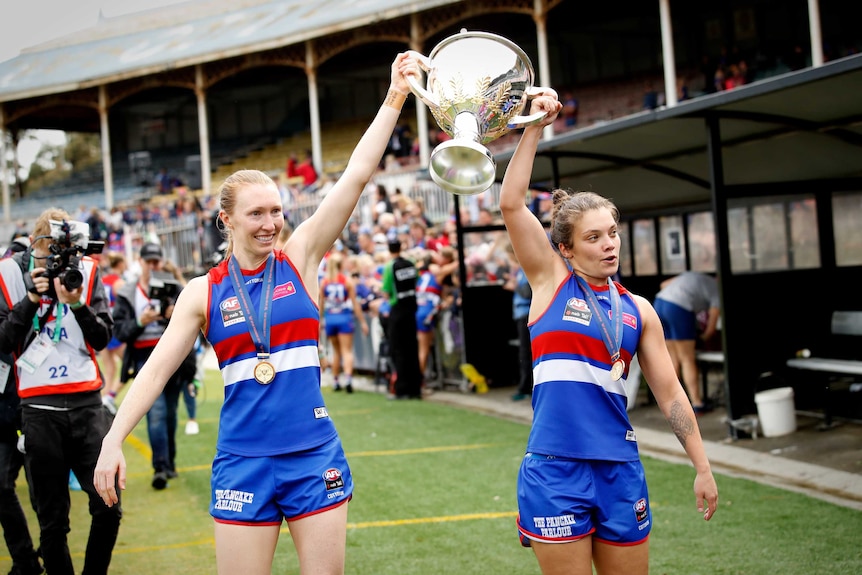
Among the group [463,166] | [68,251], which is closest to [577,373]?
[463,166]

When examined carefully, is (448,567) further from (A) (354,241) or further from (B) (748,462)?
(A) (354,241)

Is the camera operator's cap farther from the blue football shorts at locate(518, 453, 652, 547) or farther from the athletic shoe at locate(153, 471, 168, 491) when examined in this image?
the blue football shorts at locate(518, 453, 652, 547)

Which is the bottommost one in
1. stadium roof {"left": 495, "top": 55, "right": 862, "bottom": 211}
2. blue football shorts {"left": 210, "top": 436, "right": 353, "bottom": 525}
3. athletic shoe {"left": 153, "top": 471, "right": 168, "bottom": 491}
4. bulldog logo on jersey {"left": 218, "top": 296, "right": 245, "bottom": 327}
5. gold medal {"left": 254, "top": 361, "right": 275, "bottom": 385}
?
athletic shoe {"left": 153, "top": 471, "right": 168, "bottom": 491}

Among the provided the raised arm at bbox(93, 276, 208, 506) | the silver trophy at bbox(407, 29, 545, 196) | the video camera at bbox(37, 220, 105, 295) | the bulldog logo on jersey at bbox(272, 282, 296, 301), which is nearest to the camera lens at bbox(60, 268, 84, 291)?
the video camera at bbox(37, 220, 105, 295)

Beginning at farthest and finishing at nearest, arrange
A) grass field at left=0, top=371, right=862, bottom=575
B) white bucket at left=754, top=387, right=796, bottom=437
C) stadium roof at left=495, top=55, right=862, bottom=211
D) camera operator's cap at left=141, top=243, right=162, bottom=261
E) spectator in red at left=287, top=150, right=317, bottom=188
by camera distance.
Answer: spectator in red at left=287, top=150, right=317, bottom=188 < white bucket at left=754, top=387, right=796, bottom=437 < camera operator's cap at left=141, top=243, right=162, bottom=261 < stadium roof at left=495, top=55, right=862, bottom=211 < grass field at left=0, top=371, right=862, bottom=575

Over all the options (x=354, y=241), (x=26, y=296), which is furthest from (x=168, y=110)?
(x=26, y=296)

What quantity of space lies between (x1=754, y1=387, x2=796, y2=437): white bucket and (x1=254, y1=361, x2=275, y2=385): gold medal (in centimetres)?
669

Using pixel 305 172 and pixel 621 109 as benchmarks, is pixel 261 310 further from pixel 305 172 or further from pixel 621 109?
pixel 305 172

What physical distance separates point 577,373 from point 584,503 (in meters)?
0.48

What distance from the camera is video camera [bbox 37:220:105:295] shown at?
481cm

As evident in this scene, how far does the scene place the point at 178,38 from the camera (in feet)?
127

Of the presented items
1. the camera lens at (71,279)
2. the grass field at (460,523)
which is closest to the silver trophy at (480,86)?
the camera lens at (71,279)

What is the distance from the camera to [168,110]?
43.7 meters

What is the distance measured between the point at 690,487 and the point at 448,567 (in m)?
2.61
